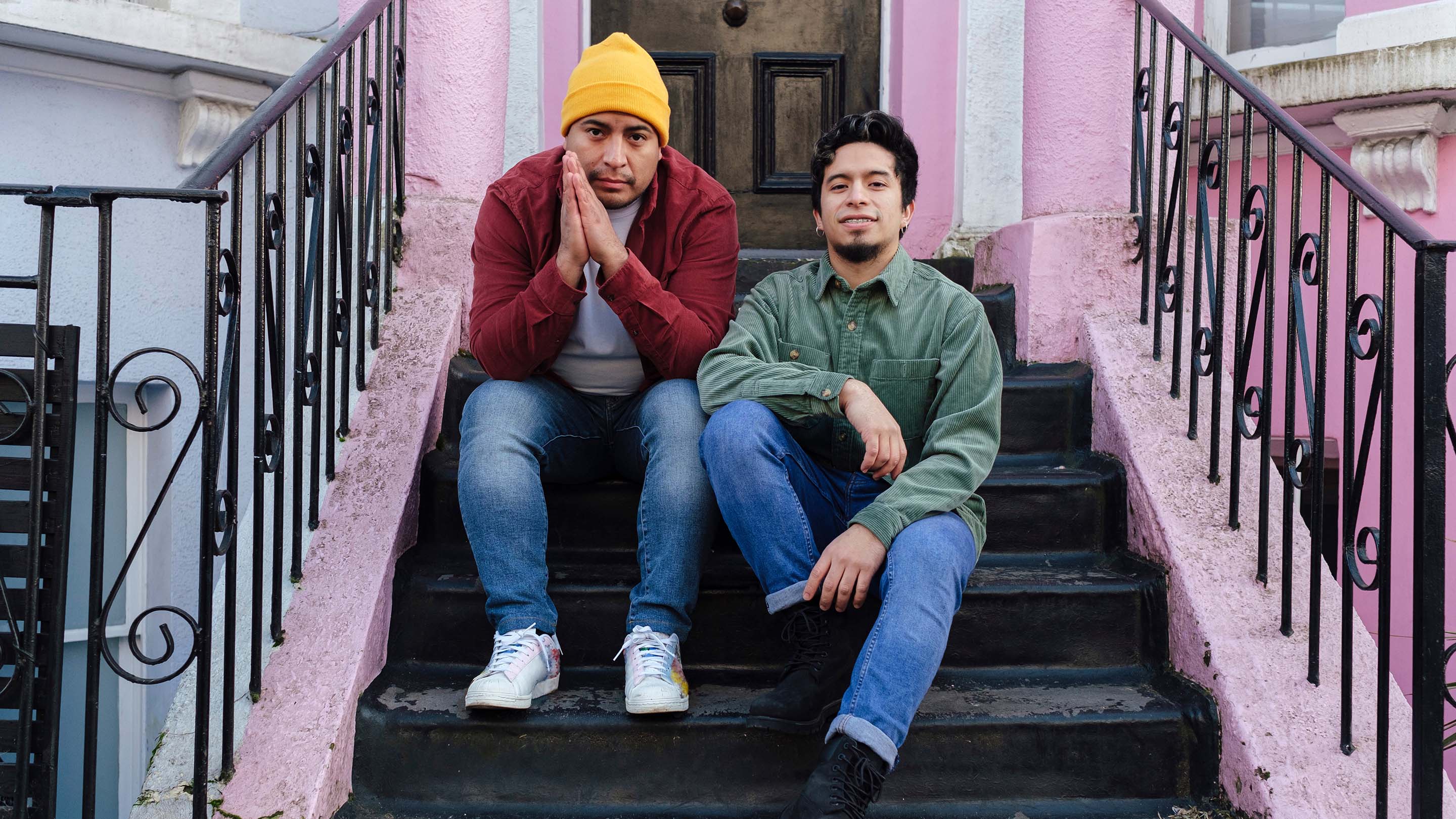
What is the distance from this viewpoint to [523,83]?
3.83m

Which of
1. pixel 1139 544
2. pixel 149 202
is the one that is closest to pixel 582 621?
pixel 1139 544

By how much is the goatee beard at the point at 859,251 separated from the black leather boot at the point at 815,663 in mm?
750

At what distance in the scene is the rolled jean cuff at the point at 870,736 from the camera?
183cm

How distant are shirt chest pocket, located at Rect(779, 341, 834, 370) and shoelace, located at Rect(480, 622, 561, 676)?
786 millimetres

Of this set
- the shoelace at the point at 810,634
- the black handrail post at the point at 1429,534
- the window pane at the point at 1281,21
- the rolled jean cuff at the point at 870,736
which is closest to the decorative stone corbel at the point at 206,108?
the shoelace at the point at 810,634

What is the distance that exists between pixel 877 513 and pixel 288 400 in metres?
2.26

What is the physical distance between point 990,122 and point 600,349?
2.12m

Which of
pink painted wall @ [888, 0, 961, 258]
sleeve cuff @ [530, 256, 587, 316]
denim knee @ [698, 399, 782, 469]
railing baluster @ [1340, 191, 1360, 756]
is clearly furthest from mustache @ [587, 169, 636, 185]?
pink painted wall @ [888, 0, 961, 258]

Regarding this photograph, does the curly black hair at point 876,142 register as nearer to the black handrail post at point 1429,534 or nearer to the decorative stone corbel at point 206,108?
the black handrail post at point 1429,534

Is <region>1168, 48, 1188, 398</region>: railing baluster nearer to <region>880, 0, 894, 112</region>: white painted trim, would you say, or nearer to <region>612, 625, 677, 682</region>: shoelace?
<region>880, 0, 894, 112</region>: white painted trim

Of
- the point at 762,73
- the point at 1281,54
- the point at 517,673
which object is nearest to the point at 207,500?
the point at 517,673

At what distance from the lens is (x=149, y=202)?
3756 millimetres

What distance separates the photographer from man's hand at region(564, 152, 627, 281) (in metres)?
2.20

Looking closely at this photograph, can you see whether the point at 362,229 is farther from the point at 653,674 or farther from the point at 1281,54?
the point at 1281,54
